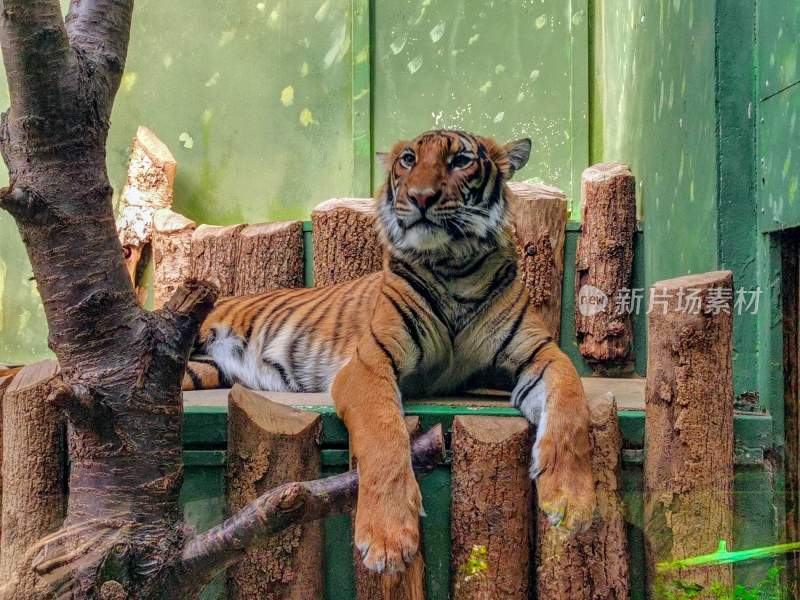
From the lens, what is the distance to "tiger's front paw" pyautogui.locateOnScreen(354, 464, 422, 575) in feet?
6.66

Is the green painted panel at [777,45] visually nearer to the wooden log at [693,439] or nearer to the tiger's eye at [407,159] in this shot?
the wooden log at [693,439]

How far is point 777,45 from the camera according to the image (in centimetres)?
247

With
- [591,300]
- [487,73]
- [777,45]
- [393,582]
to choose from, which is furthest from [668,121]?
[487,73]

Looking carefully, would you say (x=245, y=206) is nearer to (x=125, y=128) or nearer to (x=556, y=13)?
(x=125, y=128)

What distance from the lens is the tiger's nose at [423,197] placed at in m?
2.69

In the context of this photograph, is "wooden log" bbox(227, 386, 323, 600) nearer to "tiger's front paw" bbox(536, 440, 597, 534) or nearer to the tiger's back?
"tiger's front paw" bbox(536, 440, 597, 534)

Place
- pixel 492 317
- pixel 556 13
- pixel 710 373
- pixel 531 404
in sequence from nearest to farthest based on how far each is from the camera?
pixel 710 373 < pixel 531 404 < pixel 492 317 < pixel 556 13

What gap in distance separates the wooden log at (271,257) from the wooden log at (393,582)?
6.73 feet

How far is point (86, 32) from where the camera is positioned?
210 centimetres

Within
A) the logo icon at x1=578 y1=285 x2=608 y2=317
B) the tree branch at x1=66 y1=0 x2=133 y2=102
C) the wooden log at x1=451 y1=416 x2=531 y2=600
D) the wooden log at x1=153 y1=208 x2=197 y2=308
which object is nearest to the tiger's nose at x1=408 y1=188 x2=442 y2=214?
the wooden log at x1=451 y1=416 x2=531 y2=600

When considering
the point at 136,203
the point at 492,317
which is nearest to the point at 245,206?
the point at 136,203

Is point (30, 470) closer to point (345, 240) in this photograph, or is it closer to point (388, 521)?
point (388, 521)

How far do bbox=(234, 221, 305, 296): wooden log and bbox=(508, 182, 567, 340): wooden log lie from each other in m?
1.09

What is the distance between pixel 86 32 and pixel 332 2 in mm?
4358
